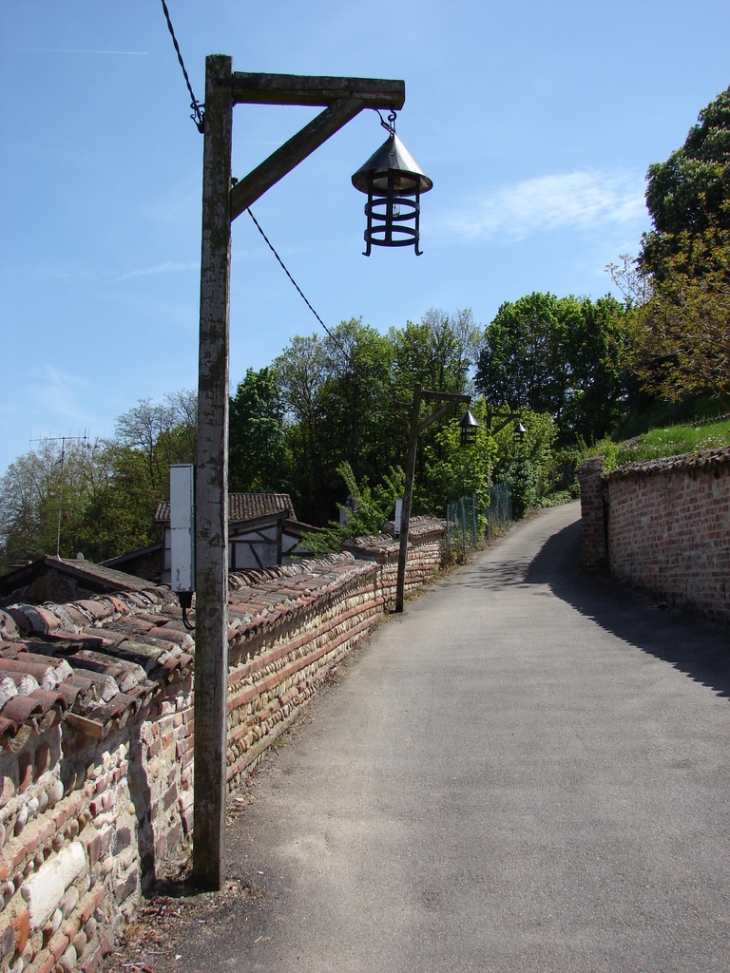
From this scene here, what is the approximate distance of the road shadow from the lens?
9.97 meters

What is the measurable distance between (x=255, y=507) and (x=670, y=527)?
84.8 ft

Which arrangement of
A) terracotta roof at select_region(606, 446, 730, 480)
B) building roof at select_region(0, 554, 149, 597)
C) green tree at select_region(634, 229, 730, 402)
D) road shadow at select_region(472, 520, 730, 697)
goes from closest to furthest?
road shadow at select_region(472, 520, 730, 697)
terracotta roof at select_region(606, 446, 730, 480)
green tree at select_region(634, 229, 730, 402)
building roof at select_region(0, 554, 149, 597)

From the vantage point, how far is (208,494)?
4.64 metres

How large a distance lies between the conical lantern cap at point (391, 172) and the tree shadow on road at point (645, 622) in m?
5.69

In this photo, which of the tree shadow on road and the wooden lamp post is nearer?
the wooden lamp post

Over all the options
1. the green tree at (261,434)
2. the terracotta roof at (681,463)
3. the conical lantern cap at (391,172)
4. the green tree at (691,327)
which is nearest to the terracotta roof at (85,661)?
the conical lantern cap at (391,172)

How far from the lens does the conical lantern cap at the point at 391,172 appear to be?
539cm

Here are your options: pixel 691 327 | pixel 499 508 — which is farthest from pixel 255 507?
pixel 691 327

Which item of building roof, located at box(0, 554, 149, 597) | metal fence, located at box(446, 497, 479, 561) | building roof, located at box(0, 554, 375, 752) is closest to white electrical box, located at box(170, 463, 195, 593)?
building roof, located at box(0, 554, 375, 752)

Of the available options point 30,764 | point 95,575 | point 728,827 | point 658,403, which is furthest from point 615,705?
point 658,403

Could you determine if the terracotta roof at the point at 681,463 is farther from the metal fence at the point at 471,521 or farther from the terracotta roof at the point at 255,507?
the terracotta roof at the point at 255,507

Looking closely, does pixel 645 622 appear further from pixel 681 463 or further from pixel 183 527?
pixel 183 527

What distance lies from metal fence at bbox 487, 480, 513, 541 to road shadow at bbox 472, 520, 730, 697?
426 centimetres

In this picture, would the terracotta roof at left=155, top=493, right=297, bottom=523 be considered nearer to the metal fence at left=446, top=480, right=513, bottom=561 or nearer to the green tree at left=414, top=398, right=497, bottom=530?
the metal fence at left=446, top=480, right=513, bottom=561
